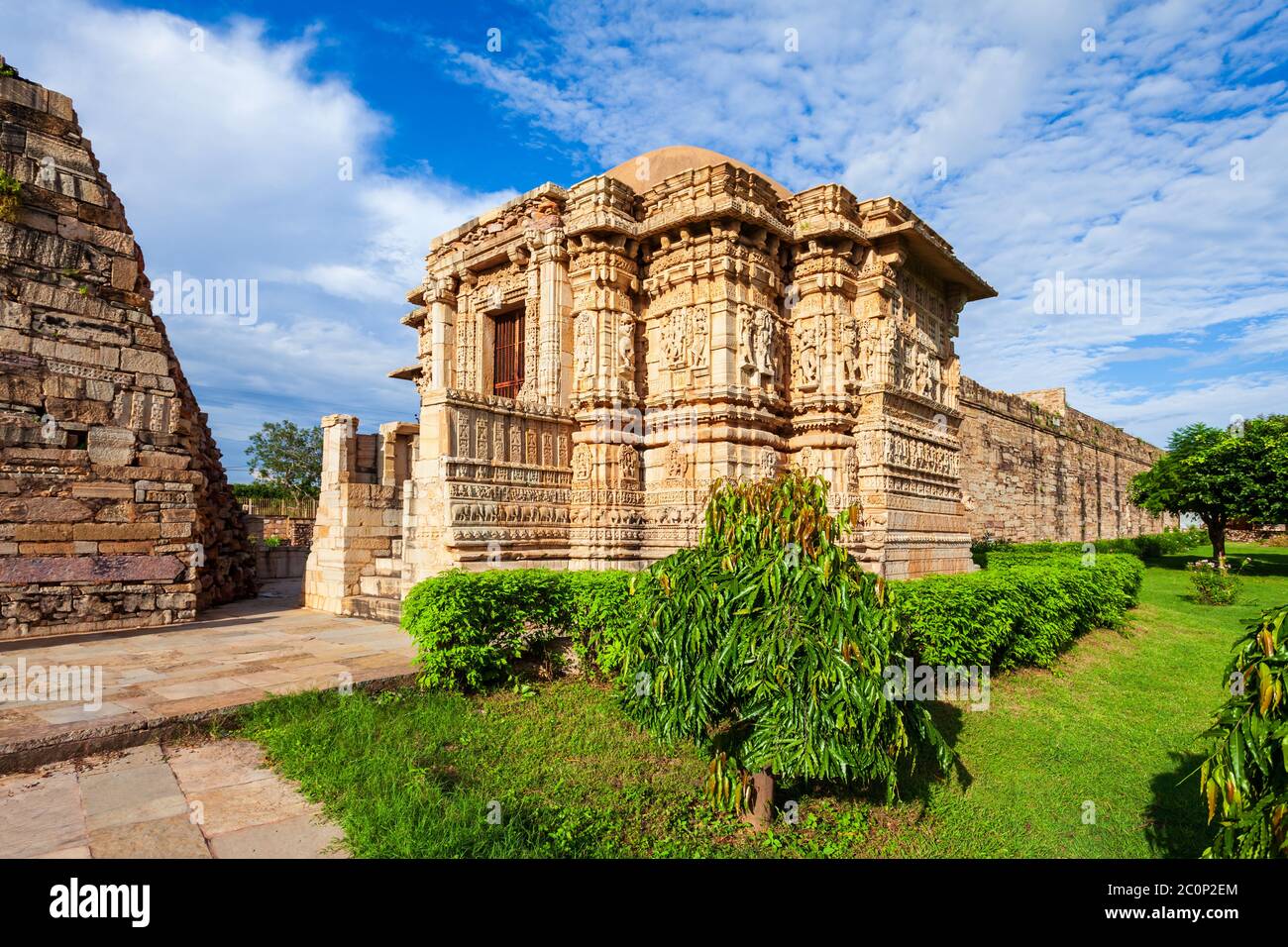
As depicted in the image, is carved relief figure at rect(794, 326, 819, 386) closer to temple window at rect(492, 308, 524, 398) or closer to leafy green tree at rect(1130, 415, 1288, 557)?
temple window at rect(492, 308, 524, 398)

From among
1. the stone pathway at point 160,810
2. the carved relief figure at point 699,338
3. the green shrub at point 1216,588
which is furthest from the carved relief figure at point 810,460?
the green shrub at point 1216,588

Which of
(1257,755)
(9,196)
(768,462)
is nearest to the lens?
(1257,755)

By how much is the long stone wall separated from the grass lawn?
1545cm

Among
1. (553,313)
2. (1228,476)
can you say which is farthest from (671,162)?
(1228,476)

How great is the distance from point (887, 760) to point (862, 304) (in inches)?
311

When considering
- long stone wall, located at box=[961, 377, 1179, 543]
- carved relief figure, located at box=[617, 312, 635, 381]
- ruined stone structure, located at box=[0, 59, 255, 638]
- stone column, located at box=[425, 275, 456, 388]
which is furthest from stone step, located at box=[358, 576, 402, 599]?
long stone wall, located at box=[961, 377, 1179, 543]

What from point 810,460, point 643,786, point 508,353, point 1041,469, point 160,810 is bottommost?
point 643,786

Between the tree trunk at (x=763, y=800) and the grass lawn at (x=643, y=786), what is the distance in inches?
4.7

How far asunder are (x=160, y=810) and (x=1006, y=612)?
25.6 feet

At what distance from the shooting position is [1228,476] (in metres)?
18.8

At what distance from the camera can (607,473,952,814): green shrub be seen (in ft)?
13.0

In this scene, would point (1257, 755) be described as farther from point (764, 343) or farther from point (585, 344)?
point (585, 344)

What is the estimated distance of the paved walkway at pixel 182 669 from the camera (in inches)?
171
